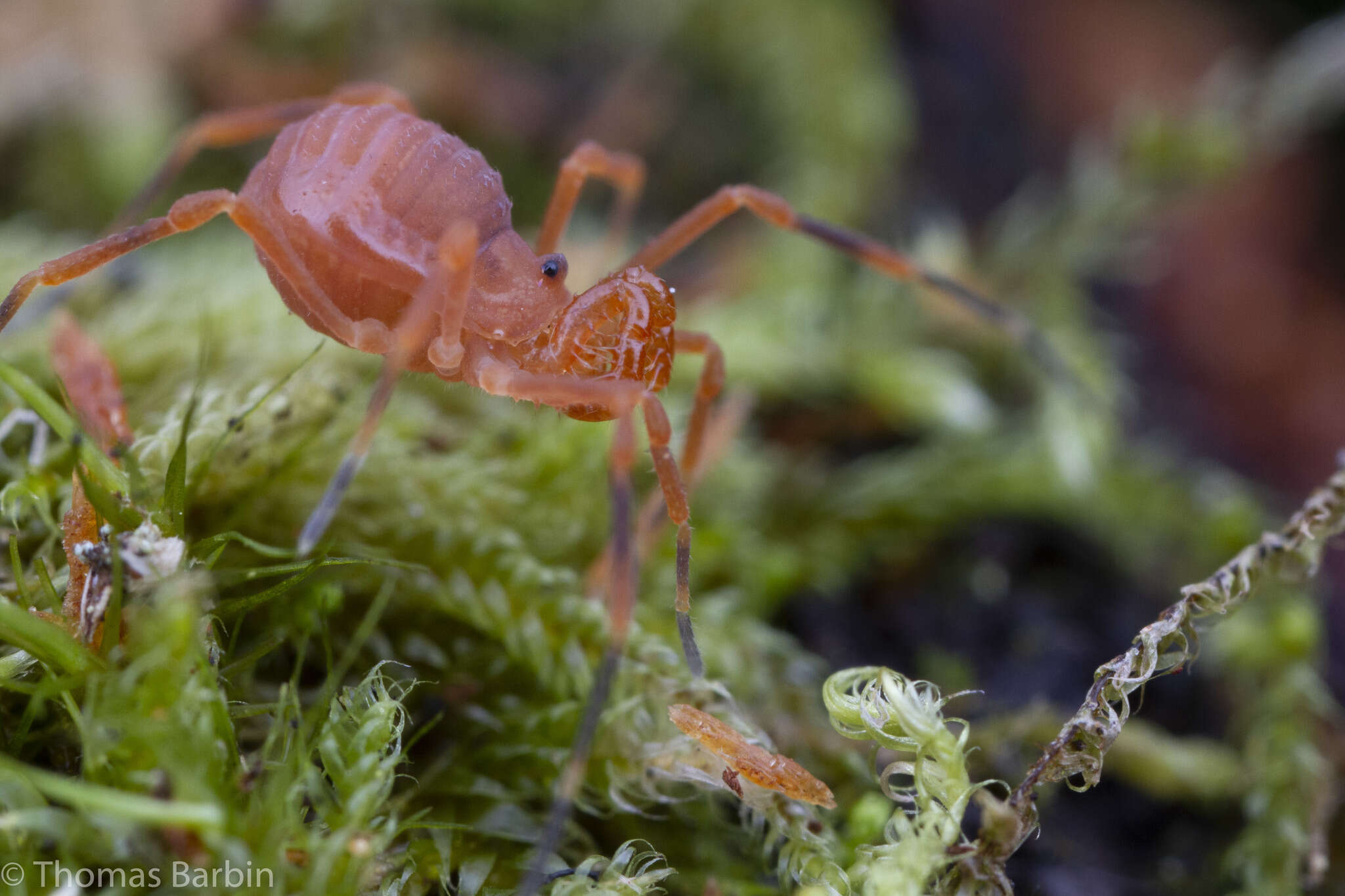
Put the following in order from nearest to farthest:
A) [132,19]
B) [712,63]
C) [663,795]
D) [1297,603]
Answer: [663,795] < [1297,603] < [132,19] < [712,63]

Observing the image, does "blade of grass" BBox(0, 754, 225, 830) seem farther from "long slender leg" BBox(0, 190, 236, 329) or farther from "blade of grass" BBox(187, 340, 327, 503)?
"long slender leg" BBox(0, 190, 236, 329)

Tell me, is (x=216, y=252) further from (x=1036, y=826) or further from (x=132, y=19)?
(x=1036, y=826)

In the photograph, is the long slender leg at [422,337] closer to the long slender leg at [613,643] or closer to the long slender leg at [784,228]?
the long slender leg at [613,643]

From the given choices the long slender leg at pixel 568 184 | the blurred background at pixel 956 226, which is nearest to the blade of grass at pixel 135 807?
the blurred background at pixel 956 226

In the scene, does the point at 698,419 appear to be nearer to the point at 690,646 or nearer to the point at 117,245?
the point at 690,646

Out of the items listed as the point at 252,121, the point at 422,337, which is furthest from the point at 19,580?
the point at 252,121

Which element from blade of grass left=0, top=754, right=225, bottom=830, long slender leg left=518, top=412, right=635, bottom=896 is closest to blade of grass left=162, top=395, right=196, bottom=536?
blade of grass left=0, top=754, right=225, bottom=830

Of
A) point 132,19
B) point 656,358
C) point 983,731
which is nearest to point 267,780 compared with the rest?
point 656,358
